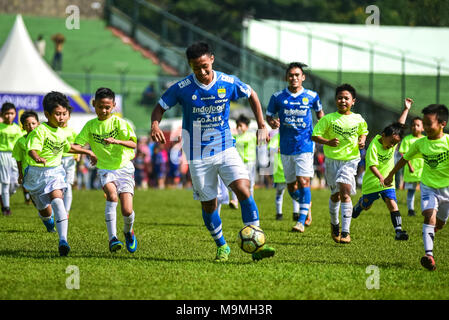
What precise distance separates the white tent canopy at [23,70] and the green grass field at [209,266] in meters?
14.0

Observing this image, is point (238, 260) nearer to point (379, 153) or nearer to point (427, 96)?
point (379, 153)

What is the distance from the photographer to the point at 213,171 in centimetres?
884

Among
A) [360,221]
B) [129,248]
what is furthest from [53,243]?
[360,221]

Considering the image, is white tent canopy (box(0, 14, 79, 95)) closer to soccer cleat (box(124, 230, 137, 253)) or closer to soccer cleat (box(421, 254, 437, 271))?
soccer cleat (box(124, 230, 137, 253))

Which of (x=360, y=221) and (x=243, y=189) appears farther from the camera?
(x=360, y=221)

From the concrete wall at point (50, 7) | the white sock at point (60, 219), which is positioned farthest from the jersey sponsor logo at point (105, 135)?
the concrete wall at point (50, 7)

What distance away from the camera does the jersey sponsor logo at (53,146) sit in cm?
1002

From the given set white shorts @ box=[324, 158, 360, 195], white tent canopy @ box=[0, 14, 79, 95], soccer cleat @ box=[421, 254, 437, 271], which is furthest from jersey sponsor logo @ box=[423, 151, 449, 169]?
white tent canopy @ box=[0, 14, 79, 95]

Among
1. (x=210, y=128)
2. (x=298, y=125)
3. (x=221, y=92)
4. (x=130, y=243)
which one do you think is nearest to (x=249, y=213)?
(x=210, y=128)

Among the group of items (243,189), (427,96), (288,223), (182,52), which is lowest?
(288,223)

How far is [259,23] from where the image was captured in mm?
37500

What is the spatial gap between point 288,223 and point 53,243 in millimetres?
5195

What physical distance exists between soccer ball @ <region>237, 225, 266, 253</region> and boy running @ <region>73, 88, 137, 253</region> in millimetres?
1801

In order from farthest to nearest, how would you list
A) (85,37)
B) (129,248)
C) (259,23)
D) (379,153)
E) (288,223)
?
(85,37)
(259,23)
(288,223)
(379,153)
(129,248)
